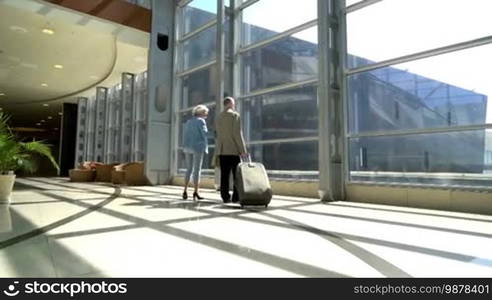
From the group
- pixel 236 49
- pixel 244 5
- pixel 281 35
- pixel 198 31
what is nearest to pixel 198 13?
pixel 198 31

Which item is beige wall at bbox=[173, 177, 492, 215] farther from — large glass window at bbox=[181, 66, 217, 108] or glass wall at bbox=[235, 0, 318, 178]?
large glass window at bbox=[181, 66, 217, 108]

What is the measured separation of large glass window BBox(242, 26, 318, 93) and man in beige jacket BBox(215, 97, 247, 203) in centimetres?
196

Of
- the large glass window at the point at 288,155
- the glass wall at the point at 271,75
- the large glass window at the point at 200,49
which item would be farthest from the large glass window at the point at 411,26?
the large glass window at the point at 200,49

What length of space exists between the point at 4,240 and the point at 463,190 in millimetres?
4247

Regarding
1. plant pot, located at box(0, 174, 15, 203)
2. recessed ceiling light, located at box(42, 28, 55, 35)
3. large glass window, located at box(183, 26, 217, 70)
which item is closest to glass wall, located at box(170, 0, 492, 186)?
large glass window, located at box(183, 26, 217, 70)

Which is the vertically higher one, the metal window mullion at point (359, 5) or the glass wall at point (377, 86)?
the metal window mullion at point (359, 5)

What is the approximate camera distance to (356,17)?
5551mm

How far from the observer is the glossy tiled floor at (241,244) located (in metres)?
1.76

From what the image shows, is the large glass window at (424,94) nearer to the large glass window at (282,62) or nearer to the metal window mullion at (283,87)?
the metal window mullion at (283,87)

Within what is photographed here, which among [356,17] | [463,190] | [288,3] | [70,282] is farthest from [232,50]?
[70,282]

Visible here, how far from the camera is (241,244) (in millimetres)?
2328

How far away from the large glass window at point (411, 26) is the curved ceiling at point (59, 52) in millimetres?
5672

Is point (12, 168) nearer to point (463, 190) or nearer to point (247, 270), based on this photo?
point (247, 270)
